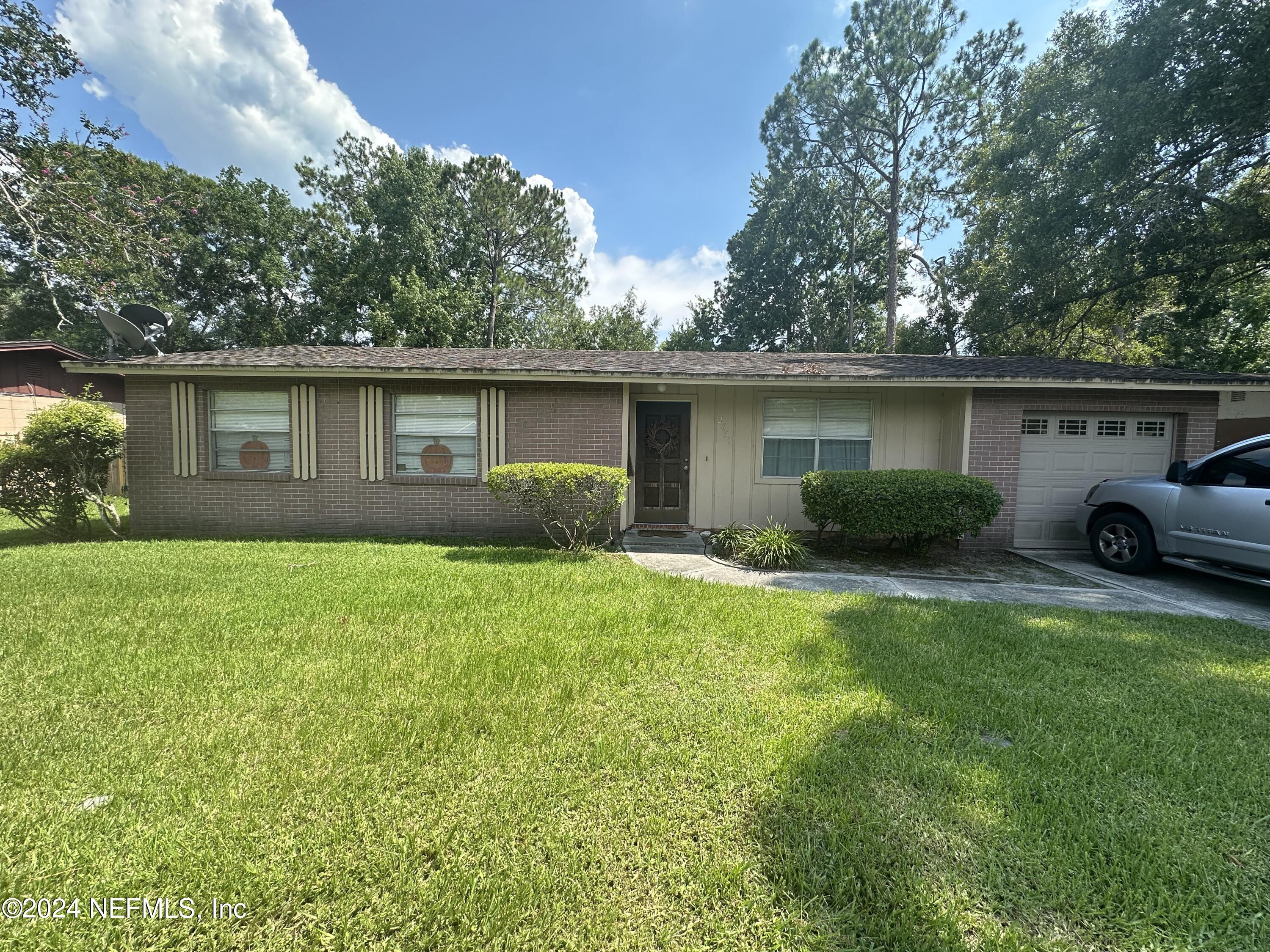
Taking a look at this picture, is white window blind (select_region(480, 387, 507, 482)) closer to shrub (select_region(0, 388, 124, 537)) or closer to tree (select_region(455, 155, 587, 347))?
shrub (select_region(0, 388, 124, 537))

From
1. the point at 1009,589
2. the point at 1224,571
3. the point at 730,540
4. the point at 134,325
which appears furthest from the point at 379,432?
the point at 1224,571

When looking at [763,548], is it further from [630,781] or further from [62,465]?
[62,465]

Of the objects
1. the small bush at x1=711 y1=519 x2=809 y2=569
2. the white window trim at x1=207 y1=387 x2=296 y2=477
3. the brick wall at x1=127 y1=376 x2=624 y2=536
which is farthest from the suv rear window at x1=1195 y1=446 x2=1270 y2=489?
the white window trim at x1=207 y1=387 x2=296 y2=477

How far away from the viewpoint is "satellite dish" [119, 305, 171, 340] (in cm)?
770

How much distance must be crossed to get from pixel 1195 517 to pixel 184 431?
1333 centimetres

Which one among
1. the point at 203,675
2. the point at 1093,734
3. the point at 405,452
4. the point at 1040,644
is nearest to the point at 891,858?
the point at 1093,734

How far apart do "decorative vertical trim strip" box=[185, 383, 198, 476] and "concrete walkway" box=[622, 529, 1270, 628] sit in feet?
23.1

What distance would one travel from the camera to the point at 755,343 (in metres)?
25.2

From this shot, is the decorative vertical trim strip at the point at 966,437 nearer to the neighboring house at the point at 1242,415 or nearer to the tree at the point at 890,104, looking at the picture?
the neighboring house at the point at 1242,415

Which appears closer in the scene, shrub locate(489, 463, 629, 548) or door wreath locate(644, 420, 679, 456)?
shrub locate(489, 463, 629, 548)

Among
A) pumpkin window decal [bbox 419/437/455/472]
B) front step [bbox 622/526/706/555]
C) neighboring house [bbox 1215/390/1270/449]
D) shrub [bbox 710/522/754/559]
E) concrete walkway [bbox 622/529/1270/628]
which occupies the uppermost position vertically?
neighboring house [bbox 1215/390/1270/449]

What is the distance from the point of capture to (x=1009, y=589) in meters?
5.35

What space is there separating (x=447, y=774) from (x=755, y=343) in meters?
25.5

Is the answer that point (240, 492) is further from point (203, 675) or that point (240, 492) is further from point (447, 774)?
point (447, 774)
